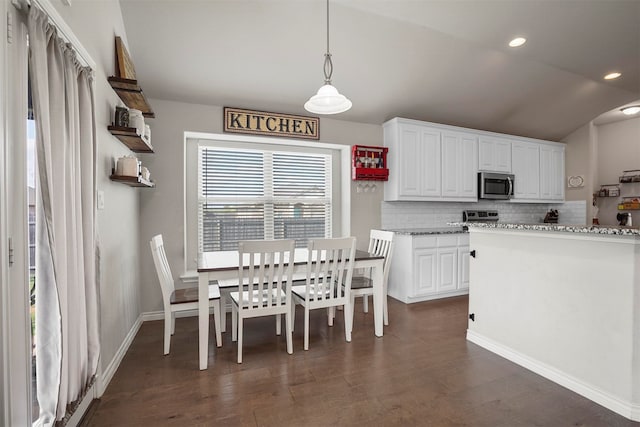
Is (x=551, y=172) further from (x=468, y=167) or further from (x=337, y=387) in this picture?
(x=337, y=387)

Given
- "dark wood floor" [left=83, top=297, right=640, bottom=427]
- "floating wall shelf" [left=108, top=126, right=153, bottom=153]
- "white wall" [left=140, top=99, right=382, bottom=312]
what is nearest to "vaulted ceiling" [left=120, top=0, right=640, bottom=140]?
"white wall" [left=140, top=99, right=382, bottom=312]

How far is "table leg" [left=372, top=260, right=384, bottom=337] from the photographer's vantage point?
293 cm

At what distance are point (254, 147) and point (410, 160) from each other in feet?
6.86

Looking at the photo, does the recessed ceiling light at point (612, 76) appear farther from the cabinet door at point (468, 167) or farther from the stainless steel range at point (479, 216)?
the stainless steel range at point (479, 216)

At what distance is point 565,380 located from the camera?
2105 millimetres

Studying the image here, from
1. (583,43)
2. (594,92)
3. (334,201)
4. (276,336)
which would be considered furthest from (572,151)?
(276,336)

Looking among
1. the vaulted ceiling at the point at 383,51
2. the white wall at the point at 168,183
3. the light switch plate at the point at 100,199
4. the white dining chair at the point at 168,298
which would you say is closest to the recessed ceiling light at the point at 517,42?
the vaulted ceiling at the point at 383,51

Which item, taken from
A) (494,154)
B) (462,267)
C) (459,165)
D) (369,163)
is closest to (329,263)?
(369,163)

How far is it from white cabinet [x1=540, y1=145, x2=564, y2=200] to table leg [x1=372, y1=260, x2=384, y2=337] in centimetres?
405

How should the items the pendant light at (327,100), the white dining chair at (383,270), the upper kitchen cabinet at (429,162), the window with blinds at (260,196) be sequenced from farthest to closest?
the upper kitchen cabinet at (429,162)
the window with blinds at (260,196)
the white dining chair at (383,270)
the pendant light at (327,100)

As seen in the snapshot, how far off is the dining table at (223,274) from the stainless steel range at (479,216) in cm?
262

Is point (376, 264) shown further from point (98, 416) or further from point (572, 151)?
point (572, 151)

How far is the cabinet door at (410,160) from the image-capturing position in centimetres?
417

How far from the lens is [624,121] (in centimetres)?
542
